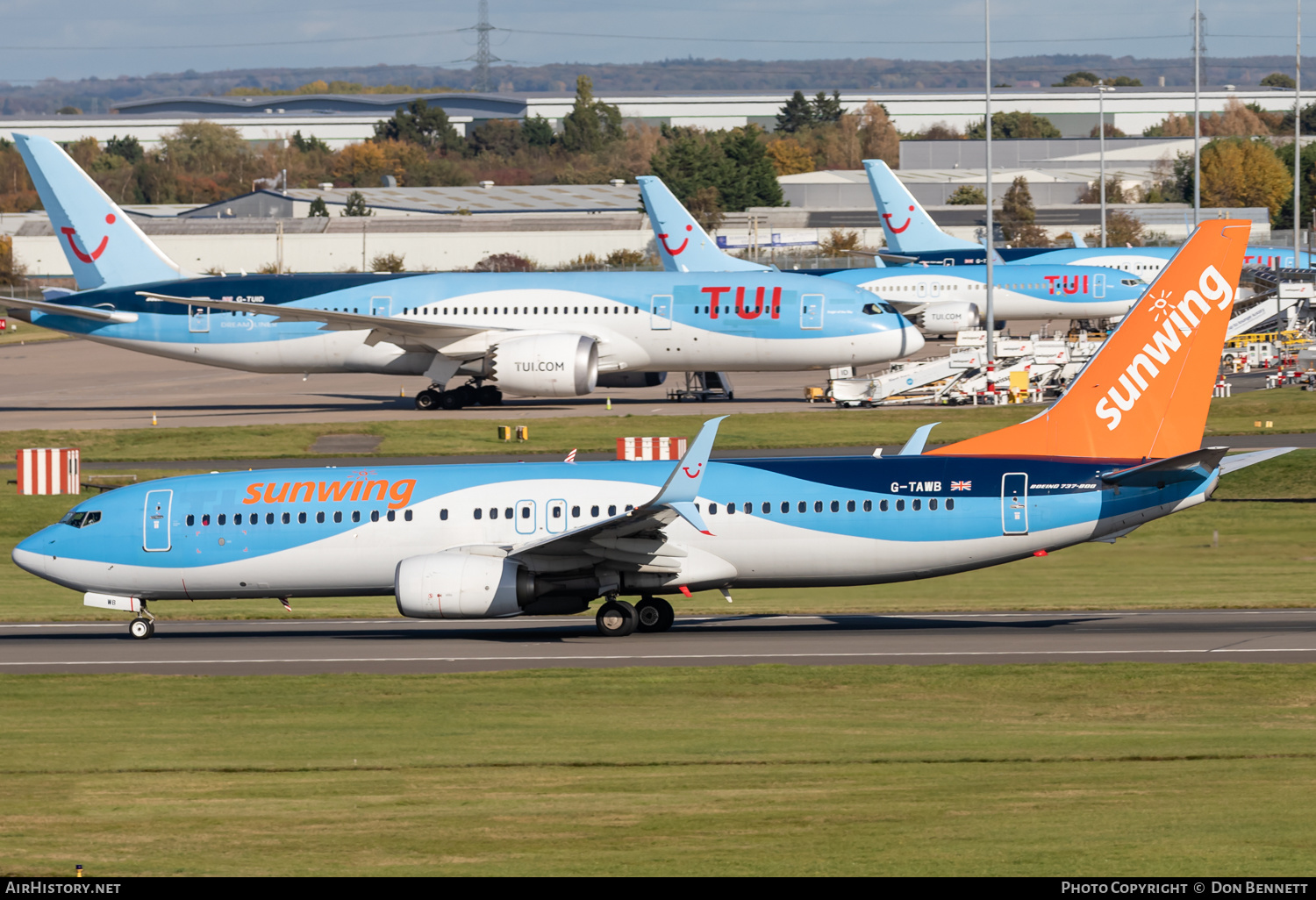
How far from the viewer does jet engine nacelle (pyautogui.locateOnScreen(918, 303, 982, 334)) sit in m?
90.9

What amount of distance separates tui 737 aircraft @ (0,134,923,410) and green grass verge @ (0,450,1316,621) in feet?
80.2

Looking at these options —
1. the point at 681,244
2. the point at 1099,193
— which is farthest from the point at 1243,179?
the point at 681,244

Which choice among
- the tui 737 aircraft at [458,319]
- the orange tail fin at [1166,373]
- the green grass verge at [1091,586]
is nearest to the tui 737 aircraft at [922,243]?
the tui 737 aircraft at [458,319]

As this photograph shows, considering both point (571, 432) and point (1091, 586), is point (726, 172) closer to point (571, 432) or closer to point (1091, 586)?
point (571, 432)

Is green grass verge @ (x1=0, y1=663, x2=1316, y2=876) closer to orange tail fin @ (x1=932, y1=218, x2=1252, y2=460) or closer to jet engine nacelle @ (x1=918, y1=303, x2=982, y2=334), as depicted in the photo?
orange tail fin @ (x1=932, y1=218, x2=1252, y2=460)

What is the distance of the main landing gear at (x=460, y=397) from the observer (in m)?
69.6

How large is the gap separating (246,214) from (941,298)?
106 meters

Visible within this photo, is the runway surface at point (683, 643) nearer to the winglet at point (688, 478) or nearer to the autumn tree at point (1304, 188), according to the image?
the winglet at point (688, 478)

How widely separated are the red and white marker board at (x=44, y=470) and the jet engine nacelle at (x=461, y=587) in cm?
2434

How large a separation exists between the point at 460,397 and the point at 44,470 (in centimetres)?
2149

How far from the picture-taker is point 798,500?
31562 millimetres

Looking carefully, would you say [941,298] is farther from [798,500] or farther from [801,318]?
[798,500]

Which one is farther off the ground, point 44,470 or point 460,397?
point 460,397

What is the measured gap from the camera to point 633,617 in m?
32.6
